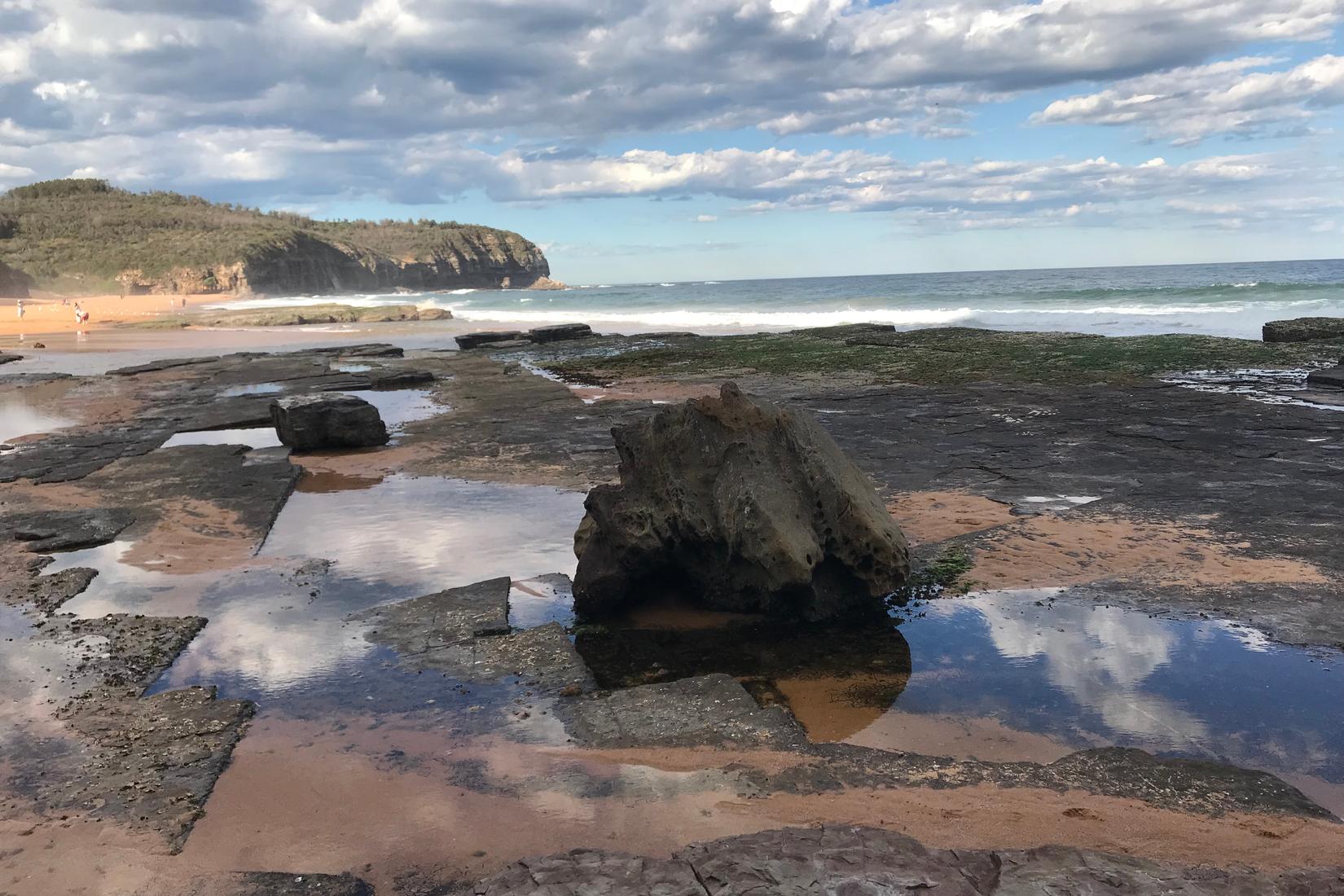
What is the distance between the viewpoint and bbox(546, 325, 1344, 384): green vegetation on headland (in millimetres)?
17312

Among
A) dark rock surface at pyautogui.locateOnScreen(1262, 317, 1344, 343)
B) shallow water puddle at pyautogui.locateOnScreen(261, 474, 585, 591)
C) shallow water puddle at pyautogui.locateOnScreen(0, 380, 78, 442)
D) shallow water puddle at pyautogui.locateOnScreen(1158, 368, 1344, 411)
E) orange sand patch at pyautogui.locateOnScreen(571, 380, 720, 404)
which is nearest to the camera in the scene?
shallow water puddle at pyautogui.locateOnScreen(261, 474, 585, 591)

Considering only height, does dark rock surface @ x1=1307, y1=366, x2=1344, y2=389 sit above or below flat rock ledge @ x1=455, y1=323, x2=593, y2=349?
above

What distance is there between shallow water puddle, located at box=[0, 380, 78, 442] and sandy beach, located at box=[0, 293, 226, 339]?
16.9m

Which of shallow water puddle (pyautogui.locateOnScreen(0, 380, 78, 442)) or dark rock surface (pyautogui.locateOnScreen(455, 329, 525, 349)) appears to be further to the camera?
dark rock surface (pyautogui.locateOnScreen(455, 329, 525, 349))

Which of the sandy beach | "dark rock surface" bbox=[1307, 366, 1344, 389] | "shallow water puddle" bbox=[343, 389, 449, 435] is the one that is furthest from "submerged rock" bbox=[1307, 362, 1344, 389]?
the sandy beach

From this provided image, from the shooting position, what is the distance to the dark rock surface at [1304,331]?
21328 mm

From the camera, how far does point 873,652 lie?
5371 millimetres

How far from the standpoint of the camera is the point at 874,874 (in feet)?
9.70

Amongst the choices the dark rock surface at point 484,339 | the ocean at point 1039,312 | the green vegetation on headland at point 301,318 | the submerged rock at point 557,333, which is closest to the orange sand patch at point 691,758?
the dark rock surface at point 484,339

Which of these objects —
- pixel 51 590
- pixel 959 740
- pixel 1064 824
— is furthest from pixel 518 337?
pixel 1064 824

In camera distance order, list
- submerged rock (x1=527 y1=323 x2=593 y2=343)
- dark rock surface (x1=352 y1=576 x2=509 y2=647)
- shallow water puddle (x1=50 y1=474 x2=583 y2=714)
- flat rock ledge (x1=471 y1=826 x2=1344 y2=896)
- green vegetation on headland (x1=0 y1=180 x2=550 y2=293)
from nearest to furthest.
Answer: flat rock ledge (x1=471 y1=826 x2=1344 y2=896)
shallow water puddle (x1=50 y1=474 x2=583 y2=714)
dark rock surface (x1=352 y1=576 x2=509 y2=647)
submerged rock (x1=527 y1=323 x2=593 y2=343)
green vegetation on headland (x1=0 y1=180 x2=550 y2=293)

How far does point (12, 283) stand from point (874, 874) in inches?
2762

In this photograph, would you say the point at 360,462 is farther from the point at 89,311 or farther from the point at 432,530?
the point at 89,311

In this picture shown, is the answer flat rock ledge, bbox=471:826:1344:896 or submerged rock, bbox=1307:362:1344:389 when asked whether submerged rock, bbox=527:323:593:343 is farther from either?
flat rock ledge, bbox=471:826:1344:896
